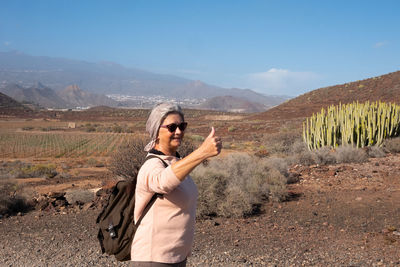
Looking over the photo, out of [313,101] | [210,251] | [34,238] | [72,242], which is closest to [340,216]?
[210,251]

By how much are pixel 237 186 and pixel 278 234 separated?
68.5 inches

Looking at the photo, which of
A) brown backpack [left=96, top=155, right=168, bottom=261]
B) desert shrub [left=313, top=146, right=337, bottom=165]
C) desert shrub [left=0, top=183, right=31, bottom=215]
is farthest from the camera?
desert shrub [left=313, top=146, right=337, bottom=165]

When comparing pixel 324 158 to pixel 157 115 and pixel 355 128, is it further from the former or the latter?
pixel 157 115

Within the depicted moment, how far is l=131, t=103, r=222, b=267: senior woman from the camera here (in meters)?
2.23

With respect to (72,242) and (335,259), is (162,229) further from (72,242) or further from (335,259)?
(72,242)

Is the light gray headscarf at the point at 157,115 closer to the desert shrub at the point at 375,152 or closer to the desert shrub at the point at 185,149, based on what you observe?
the desert shrub at the point at 185,149

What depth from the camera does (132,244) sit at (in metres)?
A: 2.36

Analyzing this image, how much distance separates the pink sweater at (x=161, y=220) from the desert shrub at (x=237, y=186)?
185 inches

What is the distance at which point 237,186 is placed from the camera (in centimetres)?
771

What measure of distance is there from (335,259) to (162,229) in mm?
3501

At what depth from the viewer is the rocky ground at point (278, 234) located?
Answer: 5.09m

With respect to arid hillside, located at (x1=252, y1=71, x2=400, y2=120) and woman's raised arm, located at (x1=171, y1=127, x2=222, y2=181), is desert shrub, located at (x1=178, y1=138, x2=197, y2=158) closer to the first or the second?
woman's raised arm, located at (x1=171, y1=127, x2=222, y2=181)

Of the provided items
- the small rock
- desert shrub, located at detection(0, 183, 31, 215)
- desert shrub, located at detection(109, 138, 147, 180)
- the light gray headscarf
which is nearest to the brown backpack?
the light gray headscarf

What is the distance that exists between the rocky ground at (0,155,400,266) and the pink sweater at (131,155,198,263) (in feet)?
9.12
